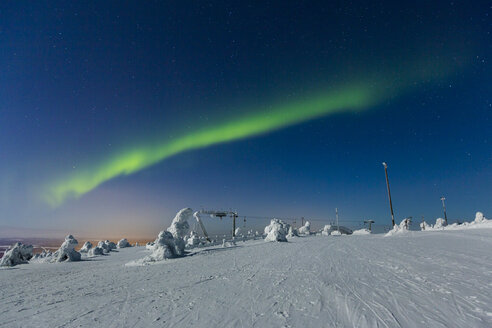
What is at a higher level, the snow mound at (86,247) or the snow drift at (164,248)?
the snow drift at (164,248)

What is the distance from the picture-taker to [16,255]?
72.1 feet

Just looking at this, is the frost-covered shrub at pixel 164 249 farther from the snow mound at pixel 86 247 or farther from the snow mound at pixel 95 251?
the snow mound at pixel 86 247

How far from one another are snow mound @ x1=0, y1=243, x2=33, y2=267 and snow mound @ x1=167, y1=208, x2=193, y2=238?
13.9 metres

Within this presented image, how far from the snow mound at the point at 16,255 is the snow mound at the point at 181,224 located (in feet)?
45.5

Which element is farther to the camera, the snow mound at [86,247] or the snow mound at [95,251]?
the snow mound at [86,247]

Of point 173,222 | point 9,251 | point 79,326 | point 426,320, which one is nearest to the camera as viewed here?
point 426,320

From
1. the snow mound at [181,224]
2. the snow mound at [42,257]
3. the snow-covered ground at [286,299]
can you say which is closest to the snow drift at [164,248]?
the snow mound at [181,224]

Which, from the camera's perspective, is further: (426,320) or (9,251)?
(9,251)

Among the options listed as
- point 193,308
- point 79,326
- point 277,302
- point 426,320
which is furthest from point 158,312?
point 426,320

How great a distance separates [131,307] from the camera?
601cm

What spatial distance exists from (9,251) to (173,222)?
15023mm

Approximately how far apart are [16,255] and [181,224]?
15.4 meters

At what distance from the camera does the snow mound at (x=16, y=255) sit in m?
21.2

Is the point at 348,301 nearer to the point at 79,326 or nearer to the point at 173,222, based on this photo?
the point at 79,326
